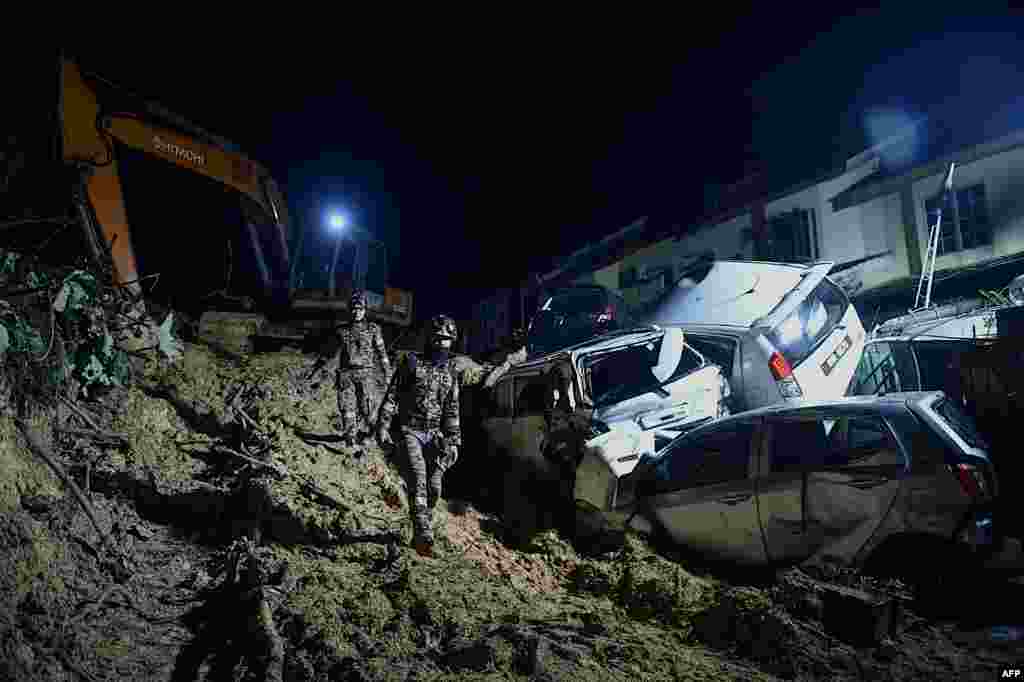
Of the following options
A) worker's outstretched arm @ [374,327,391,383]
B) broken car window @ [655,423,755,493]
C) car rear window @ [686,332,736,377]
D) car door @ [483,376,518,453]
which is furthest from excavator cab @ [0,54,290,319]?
car rear window @ [686,332,736,377]

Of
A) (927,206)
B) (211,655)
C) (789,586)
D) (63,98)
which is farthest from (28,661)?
(927,206)

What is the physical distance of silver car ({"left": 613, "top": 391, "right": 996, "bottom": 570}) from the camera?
332 centimetres

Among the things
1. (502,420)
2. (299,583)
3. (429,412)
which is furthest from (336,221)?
(299,583)

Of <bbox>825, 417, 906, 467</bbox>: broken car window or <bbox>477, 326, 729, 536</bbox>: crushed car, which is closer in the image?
<bbox>825, 417, 906, 467</bbox>: broken car window

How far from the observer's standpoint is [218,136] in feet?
25.3

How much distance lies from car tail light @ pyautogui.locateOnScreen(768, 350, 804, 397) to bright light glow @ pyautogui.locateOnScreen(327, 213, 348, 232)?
25.9ft

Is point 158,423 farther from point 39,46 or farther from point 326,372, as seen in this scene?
point 39,46

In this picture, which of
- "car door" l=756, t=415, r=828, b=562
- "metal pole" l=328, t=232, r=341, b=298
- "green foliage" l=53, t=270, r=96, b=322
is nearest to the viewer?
"car door" l=756, t=415, r=828, b=562

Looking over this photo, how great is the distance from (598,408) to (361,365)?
289 cm

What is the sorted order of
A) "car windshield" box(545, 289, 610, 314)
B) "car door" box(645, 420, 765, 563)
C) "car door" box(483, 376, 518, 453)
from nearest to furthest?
"car door" box(645, 420, 765, 563) < "car door" box(483, 376, 518, 453) < "car windshield" box(545, 289, 610, 314)

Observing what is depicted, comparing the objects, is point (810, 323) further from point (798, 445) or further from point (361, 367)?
point (361, 367)

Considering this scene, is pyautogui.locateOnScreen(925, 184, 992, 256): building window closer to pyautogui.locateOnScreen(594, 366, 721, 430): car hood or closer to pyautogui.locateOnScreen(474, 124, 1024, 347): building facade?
pyautogui.locateOnScreen(474, 124, 1024, 347): building facade

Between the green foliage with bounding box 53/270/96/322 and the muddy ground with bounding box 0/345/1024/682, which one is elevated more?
the green foliage with bounding box 53/270/96/322

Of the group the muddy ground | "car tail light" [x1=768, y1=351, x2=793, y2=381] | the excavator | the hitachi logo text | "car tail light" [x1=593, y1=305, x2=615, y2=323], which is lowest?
the muddy ground
